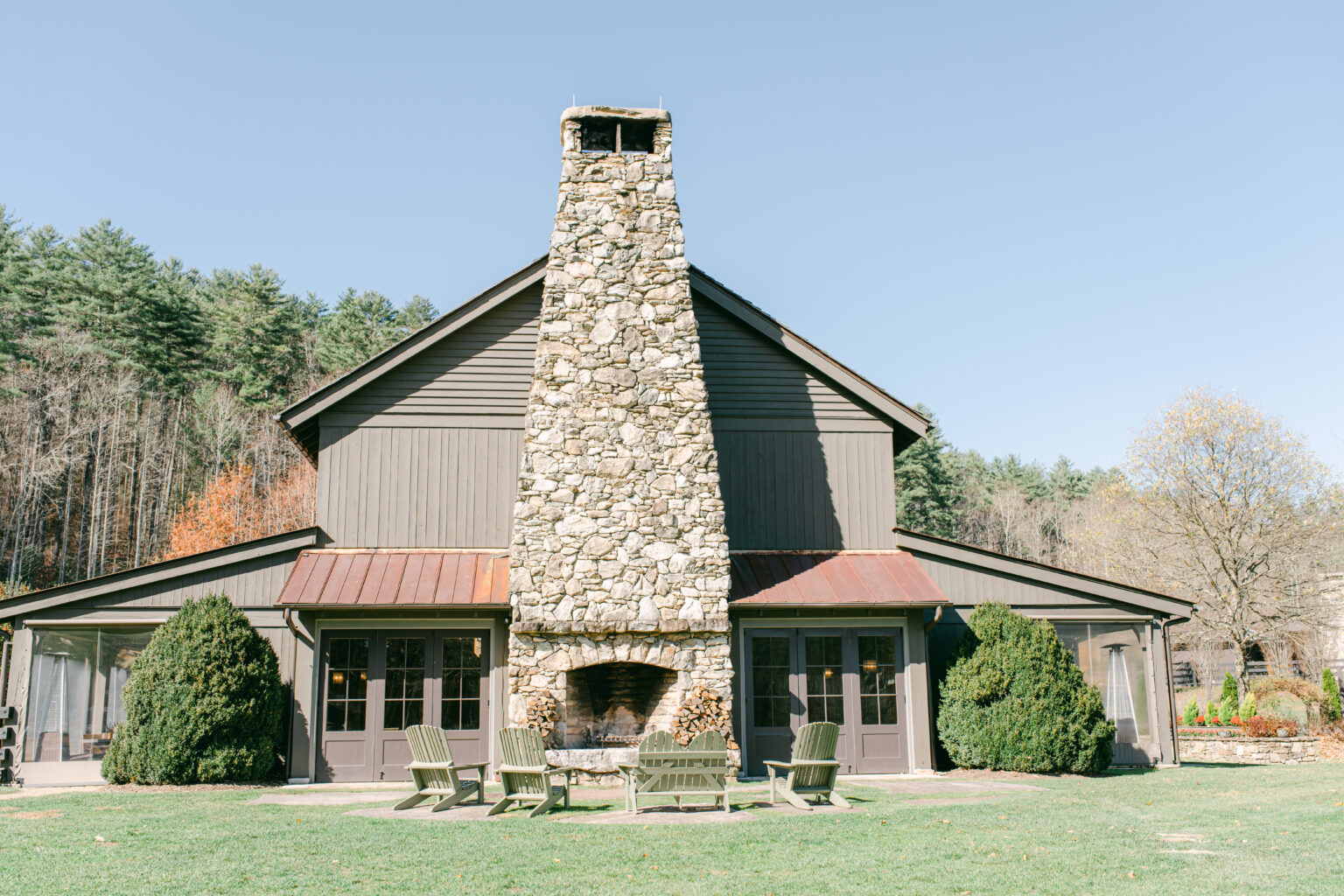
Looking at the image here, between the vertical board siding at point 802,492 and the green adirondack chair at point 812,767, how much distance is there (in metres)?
4.73

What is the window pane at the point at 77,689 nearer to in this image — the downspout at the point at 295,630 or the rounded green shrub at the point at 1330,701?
the downspout at the point at 295,630

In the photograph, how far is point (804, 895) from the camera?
20.0 feet

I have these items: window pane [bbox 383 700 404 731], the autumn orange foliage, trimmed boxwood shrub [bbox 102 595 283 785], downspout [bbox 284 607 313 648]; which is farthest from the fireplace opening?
the autumn orange foliage

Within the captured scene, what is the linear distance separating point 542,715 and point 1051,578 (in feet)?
25.3

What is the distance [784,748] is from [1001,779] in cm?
Answer: 284

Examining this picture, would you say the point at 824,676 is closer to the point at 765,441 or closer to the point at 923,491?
the point at 765,441

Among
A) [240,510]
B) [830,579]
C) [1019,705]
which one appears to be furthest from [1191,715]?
[240,510]

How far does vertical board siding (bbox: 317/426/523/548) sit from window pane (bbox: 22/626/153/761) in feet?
10.2

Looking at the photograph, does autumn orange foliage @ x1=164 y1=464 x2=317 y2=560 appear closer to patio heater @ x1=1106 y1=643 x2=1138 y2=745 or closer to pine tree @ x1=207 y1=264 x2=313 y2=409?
pine tree @ x1=207 y1=264 x2=313 y2=409

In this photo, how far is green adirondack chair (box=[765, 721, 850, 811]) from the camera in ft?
33.0

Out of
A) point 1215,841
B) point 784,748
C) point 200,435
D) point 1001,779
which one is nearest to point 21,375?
point 200,435

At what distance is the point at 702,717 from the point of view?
12.4 metres

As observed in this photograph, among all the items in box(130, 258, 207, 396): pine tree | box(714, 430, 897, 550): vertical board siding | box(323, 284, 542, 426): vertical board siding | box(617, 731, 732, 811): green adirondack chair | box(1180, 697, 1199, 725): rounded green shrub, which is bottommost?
box(1180, 697, 1199, 725): rounded green shrub

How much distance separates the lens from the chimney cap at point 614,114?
13867mm
